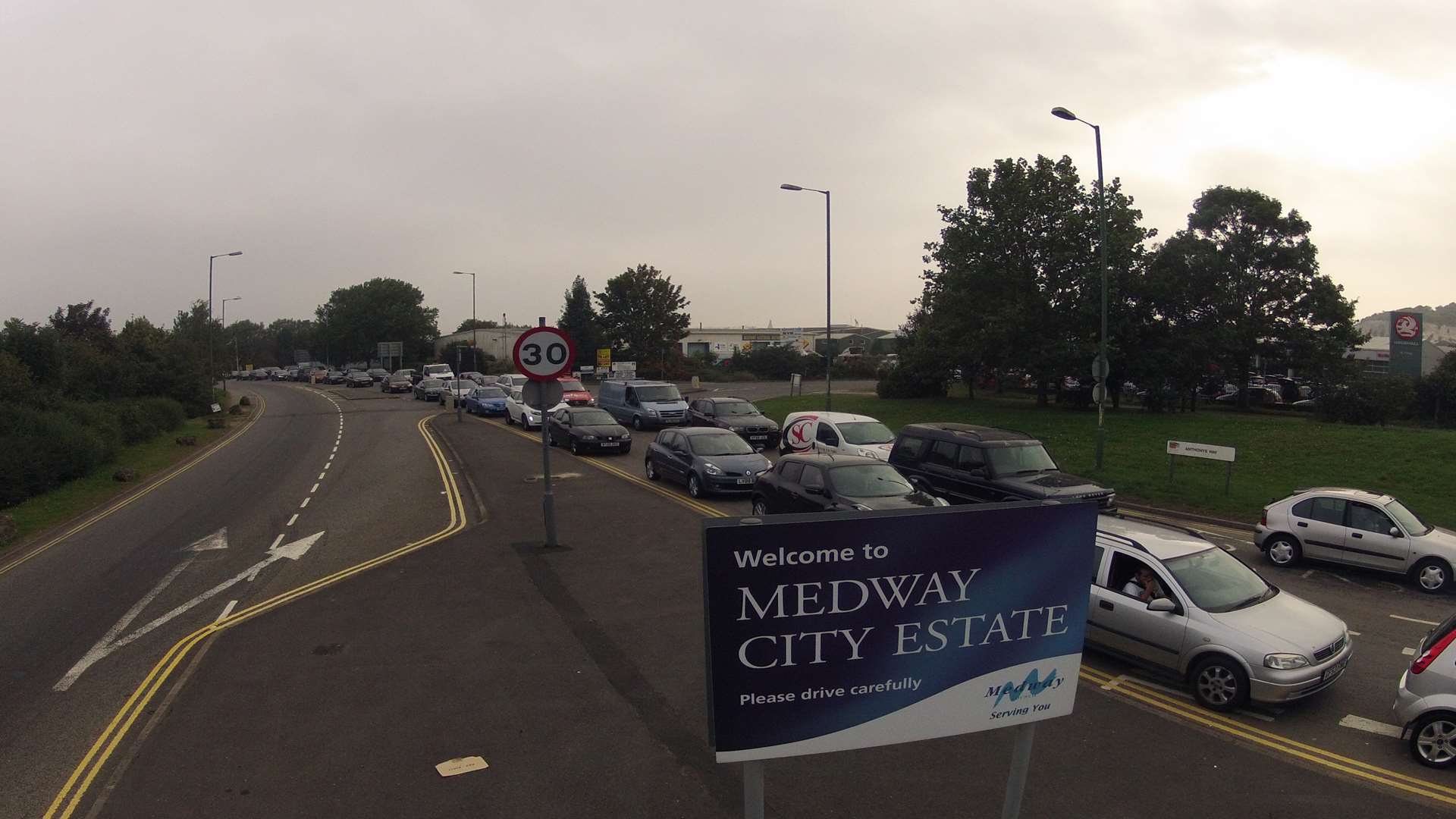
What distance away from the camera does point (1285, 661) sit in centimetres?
779

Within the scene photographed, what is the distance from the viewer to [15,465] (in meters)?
19.9

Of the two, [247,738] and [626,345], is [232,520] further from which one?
[626,345]

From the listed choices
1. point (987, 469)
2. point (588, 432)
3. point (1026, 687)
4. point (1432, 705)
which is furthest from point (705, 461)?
point (1026, 687)

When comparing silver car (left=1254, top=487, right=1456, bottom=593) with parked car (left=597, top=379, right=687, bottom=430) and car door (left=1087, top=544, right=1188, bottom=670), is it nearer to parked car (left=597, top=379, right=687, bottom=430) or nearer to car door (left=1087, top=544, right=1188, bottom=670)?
car door (left=1087, top=544, right=1188, bottom=670)

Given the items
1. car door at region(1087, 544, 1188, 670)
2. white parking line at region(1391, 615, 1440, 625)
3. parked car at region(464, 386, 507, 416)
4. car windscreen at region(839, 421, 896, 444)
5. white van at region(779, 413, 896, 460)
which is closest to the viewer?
car door at region(1087, 544, 1188, 670)

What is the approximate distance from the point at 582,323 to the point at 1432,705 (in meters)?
82.9

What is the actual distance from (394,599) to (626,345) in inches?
2872

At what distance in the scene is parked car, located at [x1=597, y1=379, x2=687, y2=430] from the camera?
112 ft

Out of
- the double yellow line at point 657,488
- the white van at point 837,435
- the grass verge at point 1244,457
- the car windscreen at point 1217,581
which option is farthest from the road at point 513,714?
the white van at point 837,435

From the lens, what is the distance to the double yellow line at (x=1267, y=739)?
6555 mm

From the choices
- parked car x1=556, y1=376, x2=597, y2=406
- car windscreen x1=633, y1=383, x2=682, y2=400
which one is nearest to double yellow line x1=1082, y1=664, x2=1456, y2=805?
car windscreen x1=633, y1=383, x2=682, y2=400

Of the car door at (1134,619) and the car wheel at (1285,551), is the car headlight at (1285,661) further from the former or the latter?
the car wheel at (1285,551)

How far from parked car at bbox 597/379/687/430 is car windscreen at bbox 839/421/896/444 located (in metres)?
11.9

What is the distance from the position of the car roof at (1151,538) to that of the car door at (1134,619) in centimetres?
17
